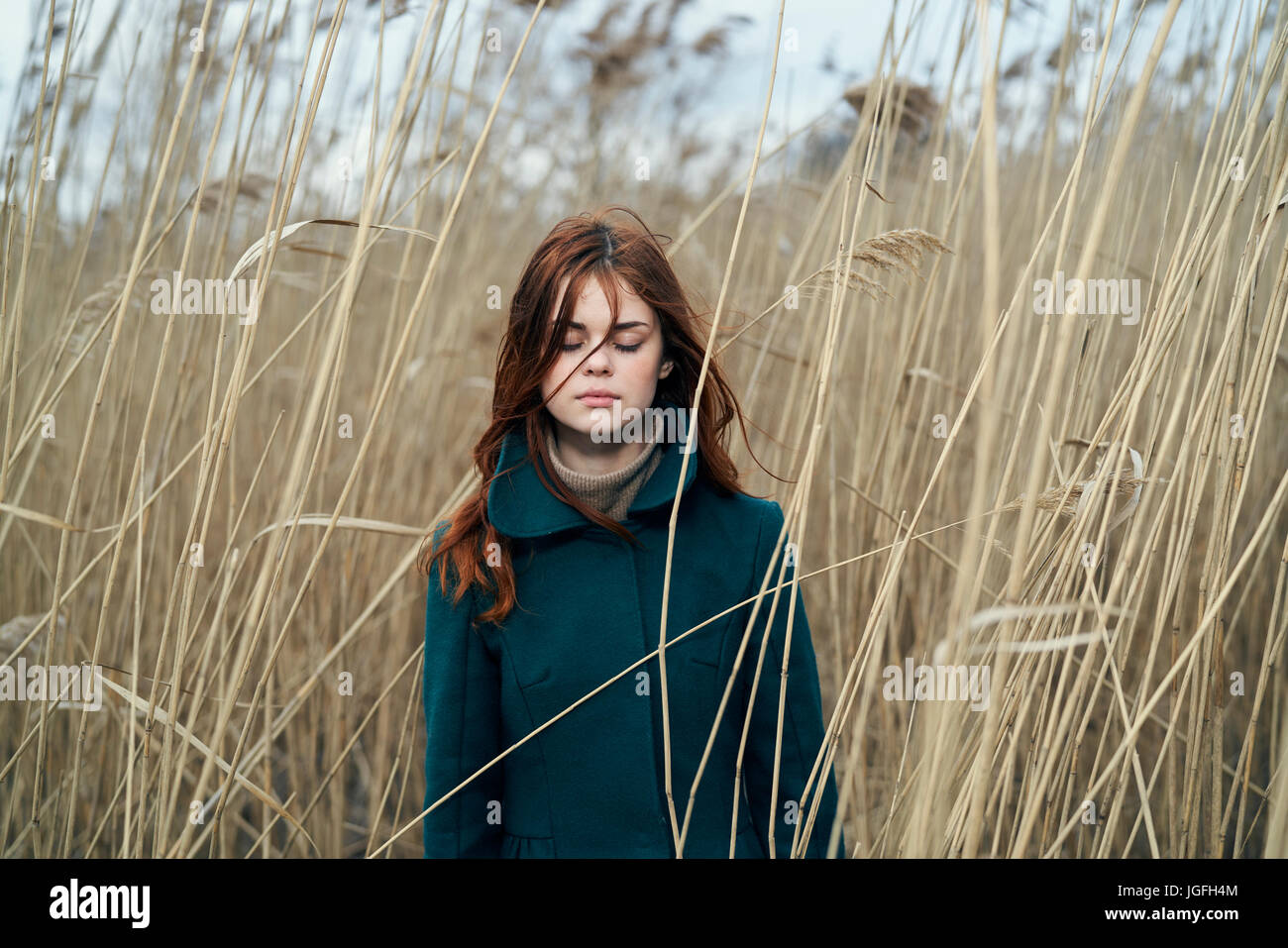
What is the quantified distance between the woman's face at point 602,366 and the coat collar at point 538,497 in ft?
0.19

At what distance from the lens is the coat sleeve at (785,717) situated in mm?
776

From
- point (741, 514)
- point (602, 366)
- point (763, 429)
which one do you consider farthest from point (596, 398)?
point (763, 429)

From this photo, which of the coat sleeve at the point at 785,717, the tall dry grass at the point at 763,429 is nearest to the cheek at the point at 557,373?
the tall dry grass at the point at 763,429

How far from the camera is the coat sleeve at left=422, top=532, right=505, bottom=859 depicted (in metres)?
0.74

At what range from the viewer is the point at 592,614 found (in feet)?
2.44

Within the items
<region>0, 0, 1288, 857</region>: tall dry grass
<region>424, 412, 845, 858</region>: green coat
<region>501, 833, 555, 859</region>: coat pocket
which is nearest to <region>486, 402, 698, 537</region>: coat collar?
<region>424, 412, 845, 858</region>: green coat

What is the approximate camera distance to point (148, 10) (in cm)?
115

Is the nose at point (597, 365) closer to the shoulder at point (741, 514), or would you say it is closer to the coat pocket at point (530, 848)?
the shoulder at point (741, 514)

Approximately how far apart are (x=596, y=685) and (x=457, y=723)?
0.13 meters

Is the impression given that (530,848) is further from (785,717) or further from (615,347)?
(615,347)

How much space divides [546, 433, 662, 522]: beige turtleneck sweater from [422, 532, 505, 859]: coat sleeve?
14cm
